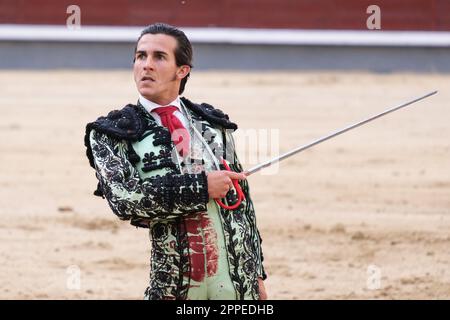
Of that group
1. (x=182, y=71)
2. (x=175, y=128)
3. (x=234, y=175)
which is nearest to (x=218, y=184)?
(x=234, y=175)

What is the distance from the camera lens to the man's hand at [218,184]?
244cm

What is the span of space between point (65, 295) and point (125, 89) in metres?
6.80

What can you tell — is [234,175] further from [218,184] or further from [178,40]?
[178,40]

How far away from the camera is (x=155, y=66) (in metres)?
2.53

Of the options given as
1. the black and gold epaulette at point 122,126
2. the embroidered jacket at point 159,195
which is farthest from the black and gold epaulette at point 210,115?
the black and gold epaulette at point 122,126

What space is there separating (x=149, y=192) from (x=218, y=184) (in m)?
0.15

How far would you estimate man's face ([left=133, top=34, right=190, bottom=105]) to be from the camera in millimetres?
2529

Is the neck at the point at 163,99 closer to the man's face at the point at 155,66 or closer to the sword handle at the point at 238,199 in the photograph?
the man's face at the point at 155,66

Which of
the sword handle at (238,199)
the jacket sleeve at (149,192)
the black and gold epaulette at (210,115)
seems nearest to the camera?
the jacket sleeve at (149,192)

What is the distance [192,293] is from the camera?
99.1 inches

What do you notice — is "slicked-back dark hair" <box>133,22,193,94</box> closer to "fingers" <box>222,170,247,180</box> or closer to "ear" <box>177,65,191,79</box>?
"ear" <box>177,65,191,79</box>

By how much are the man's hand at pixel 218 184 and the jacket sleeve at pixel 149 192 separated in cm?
1

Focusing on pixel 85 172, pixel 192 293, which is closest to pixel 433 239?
pixel 85 172
